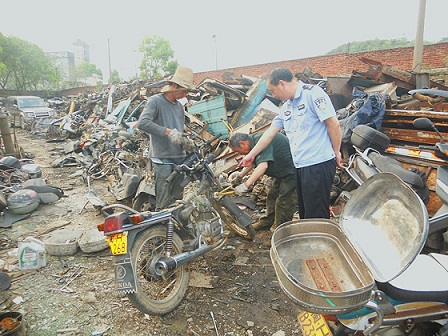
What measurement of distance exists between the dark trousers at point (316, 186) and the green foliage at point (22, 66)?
4178 cm

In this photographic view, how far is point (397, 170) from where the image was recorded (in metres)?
2.84

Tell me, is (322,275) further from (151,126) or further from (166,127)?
(166,127)

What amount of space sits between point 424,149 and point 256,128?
3.38 metres

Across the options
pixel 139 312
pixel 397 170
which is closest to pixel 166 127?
pixel 139 312

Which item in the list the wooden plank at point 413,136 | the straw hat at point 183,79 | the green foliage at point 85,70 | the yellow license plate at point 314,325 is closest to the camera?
the yellow license plate at point 314,325

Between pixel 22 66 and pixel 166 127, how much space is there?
44415 mm

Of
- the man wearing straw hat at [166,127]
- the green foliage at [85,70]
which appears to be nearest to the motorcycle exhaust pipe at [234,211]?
the man wearing straw hat at [166,127]

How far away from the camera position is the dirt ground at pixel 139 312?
245cm

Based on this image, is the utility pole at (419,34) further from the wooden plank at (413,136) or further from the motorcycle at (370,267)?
the motorcycle at (370,267)

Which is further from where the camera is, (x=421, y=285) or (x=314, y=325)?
(x=314, y=325)

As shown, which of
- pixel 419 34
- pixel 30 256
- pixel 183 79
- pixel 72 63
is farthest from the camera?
pixel 72 63

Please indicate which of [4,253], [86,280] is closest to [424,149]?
[86,280]

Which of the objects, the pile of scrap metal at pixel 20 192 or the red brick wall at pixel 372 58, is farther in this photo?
the red brick wall at pixel 372 58

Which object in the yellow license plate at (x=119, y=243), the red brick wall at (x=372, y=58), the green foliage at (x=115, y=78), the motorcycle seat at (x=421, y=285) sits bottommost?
the yellow license plate at (x=119, y=243)
